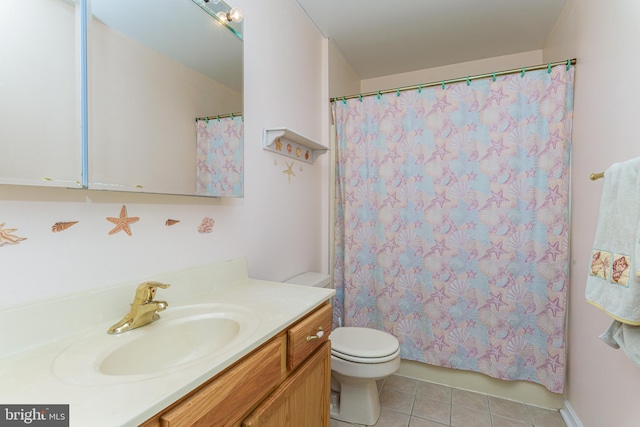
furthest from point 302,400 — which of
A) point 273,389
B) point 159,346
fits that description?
point 159,346

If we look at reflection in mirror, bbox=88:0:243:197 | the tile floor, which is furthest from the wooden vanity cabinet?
the tile floor

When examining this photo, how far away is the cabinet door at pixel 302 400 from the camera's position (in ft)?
2.81

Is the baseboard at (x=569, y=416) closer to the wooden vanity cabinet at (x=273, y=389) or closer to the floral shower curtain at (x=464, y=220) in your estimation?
the floral shower curtain at (x=464, y=220)

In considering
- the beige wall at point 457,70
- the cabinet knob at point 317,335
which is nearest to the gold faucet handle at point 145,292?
the cabinet knob at point 317,335

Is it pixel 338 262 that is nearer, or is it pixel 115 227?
pixel 115 227

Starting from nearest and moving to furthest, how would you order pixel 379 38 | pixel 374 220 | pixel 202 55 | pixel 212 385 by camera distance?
pixel 212 385 < pixel 202 55 < pixel 374 220 < pixel 379 38

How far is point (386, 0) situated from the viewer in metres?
1.91

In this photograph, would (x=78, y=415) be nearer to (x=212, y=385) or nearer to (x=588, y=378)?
(x=212, y=385)

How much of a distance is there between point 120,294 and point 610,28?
2.21 meters

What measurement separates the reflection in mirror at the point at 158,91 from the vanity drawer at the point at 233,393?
647 millimetres

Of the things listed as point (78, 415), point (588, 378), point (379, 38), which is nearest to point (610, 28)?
point (379, 38)

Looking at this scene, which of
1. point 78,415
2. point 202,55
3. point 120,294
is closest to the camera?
point 78,415

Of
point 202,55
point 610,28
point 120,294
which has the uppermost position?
point 610,28

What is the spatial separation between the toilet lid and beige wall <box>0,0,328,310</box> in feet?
1.65
